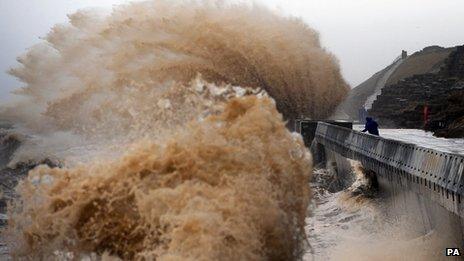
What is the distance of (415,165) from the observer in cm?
861

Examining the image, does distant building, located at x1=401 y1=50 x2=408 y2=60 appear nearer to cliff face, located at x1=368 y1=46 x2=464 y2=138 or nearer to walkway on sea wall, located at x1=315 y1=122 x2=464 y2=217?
cliff face, located at x1=368 y1=46 x2=464 y2=138

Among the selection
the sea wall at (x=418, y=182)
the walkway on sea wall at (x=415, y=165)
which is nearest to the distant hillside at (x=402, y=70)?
the walkway on sea wall at (x=415, y=165)

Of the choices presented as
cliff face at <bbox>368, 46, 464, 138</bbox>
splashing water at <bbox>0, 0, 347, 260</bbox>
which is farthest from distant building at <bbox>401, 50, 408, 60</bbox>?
splashing water at <bbox>0, 0, 347, 260</bbox>

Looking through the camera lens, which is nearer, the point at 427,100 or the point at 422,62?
the point at 427,100

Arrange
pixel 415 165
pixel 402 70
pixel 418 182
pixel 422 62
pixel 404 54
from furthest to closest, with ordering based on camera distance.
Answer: pixel 404 54
pixel 402 70
pixel 422 62
pixel 415 165
pixel 418 182

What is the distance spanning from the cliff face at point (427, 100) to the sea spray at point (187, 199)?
1669 cm

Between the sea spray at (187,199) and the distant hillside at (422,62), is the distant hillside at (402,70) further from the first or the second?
the sea spray at (187,199)

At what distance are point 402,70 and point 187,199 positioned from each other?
174 feet

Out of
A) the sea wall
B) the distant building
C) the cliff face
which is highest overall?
the distant building

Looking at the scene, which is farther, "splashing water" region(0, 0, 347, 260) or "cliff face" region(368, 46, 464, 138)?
"cliff face" region(368, 46, 464, 138)

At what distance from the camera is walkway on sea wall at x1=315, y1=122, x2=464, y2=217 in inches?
270

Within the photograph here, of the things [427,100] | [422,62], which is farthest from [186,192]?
[422,62]

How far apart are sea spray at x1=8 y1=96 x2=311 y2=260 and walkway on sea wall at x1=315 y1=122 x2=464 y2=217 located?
96.5 inches

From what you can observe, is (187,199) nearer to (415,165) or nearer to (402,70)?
(415,165)
